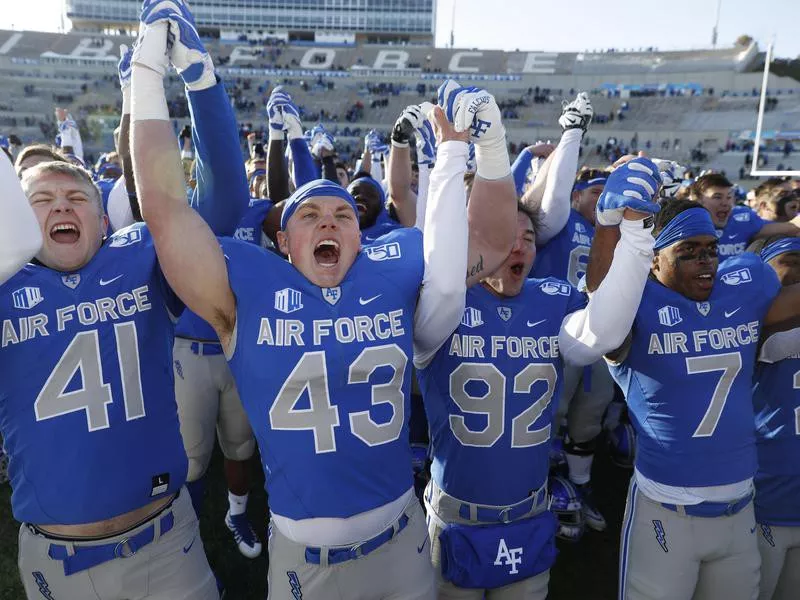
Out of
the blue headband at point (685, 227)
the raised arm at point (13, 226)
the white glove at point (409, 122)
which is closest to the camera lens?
the raised arm at point (13, 226)

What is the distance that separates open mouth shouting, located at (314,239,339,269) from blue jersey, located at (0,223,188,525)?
60 centimetres

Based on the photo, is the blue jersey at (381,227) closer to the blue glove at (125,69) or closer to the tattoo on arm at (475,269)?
the tattoo on arm at (475,269)

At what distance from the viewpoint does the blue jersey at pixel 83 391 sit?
6.66 feet

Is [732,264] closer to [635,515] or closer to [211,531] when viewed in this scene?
[635,515]

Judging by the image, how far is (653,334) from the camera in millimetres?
2484

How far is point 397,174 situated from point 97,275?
2247 mm

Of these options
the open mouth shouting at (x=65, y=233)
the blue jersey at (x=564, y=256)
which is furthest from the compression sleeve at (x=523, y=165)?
the open mouth shouting at (x=65, y=233)

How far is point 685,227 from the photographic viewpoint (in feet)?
8.40

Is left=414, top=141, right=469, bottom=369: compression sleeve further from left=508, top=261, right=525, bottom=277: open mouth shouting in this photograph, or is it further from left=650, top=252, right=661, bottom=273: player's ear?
left=650, top=252, right=661, bottom=273: player's ear

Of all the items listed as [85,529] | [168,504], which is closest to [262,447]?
[168,504]

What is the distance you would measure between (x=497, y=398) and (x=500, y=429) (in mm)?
126

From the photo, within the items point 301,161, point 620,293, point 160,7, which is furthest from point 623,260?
point 301,161

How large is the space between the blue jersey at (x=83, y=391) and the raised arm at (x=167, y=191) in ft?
1.05

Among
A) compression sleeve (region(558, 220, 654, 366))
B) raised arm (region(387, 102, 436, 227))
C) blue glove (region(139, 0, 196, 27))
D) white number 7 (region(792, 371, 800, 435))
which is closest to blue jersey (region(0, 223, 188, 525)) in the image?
blue glove (region(139, 0, 196, 27))
